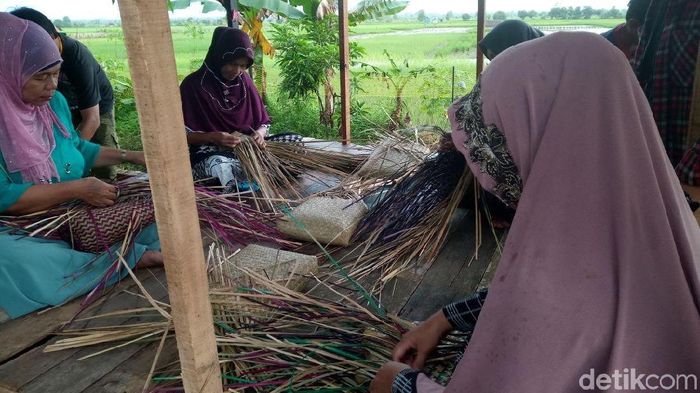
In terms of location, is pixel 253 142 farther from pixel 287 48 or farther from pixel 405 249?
pixel 287 48

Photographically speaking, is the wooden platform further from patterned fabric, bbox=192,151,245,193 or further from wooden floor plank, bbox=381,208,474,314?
patterned fabric, bbox=192,151,245,193

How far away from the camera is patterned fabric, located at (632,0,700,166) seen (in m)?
1.89

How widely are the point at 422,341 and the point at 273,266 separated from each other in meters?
0.84

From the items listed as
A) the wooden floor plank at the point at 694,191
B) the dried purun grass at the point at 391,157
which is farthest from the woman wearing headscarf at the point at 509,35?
the wooden floor plank at the point at 694,191

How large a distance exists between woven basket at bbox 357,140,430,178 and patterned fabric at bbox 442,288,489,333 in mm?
1832

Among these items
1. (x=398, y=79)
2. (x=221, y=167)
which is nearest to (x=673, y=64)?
(x=221, y=167)

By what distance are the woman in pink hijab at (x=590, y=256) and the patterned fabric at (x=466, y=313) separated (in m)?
0.38

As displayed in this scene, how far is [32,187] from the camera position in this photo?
215 cm

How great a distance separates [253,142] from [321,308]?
203 cm

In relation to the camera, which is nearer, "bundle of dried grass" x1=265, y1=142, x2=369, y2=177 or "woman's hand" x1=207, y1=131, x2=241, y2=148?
"woman's hand" x1=207, y1=131, x2=241, y2=148

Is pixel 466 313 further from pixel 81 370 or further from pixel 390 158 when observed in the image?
pixel 390 158

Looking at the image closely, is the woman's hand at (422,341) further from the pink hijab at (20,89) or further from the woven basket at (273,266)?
the pink hijab at (20,89)

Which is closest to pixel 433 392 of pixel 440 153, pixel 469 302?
pixel 469 302

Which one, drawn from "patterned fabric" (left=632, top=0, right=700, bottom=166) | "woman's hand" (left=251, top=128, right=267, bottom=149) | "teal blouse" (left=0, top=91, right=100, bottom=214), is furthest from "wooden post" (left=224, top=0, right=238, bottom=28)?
"patterned fabric" (left=632, top=0, right=700, bottom=166)
